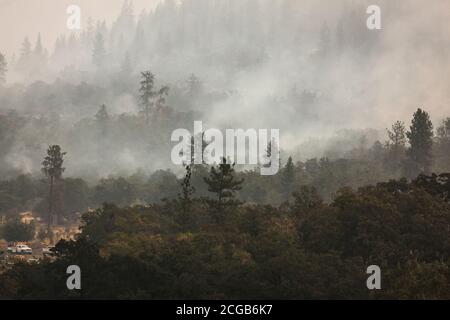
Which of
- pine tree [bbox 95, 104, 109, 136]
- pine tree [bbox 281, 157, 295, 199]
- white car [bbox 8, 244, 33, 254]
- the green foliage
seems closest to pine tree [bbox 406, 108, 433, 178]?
pine tree [bbox 281, 157, 295, 199]

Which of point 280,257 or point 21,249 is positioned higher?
point 280,257

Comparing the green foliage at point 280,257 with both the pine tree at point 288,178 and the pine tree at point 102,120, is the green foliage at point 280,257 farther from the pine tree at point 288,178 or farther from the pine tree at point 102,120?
the pine tree at point 102,120

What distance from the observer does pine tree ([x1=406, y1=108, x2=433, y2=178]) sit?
358 feet

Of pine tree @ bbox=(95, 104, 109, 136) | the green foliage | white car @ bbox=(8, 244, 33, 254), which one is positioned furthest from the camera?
pine tree @ bbox=(95, 104, 109, 136)

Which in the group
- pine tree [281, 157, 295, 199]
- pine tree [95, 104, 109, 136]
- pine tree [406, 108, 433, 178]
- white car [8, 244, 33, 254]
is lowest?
white car [8, 244, 33, 254]

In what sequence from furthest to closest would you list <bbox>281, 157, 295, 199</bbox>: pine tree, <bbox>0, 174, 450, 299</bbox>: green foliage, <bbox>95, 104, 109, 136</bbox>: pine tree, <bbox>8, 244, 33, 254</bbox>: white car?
<bbox>95, 104, 109, 136</bbox>: pine tree, <bbox>281, 157, 295, 199</bbox>: pine tree, <bbox>8, 244, 33, 254</bbox>: white car, <bbox>0, 174, 450, 299</bbox>: green foliage

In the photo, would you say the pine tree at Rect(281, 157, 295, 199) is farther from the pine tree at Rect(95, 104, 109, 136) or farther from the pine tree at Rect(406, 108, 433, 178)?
the pine tree at Rect(95, 104, 109, 136)

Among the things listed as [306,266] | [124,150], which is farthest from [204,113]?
[306,266]

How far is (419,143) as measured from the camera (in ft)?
367

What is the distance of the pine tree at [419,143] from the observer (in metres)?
109

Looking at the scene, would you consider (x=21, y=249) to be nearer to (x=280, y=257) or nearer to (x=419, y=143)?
(x=280, y=257)

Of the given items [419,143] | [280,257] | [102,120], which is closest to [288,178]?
[419,143]

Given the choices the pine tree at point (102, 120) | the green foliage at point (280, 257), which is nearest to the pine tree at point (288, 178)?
the green foliage at point (280, 257)
